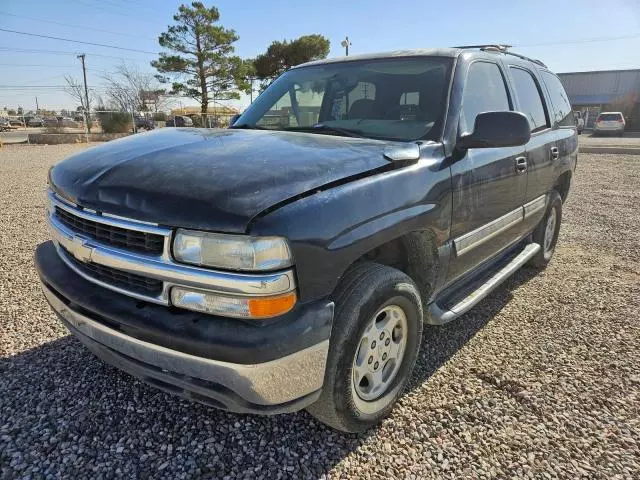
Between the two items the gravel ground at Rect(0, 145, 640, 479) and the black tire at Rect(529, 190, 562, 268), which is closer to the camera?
the gravel ground at Rect(0, 145, 640, 479)

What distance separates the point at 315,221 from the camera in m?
1.73

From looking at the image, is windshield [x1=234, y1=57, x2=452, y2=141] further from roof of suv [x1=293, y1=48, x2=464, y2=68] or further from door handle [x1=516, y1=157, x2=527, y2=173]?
door handle [x1=516, y1=157, x2=527, y2=173]

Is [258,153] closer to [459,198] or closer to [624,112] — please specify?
[459,198]

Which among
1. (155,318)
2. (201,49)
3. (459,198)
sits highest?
(201,49)

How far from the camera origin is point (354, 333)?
1.92 m

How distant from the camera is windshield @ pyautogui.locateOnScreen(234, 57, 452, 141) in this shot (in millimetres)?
2723

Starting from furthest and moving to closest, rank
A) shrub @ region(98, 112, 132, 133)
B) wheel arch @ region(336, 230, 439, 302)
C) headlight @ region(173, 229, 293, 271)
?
shrub @ region(98, 112, 132, 133)
wheel arch @ region(336, 230, 439, 302)
headlight @ region(173, 229, 293, 271)

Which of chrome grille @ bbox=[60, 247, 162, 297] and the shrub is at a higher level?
the shrub

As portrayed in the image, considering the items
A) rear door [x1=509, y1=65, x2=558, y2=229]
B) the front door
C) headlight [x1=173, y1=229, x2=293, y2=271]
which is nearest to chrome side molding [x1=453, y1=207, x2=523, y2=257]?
the front door

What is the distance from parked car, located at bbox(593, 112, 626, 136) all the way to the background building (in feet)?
46.4

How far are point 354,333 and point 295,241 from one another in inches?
20.6

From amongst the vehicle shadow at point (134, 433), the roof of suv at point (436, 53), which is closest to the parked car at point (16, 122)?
the roof of suv at point (436, 53)

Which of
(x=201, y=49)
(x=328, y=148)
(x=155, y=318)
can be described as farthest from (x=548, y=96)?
(x=201, y=49)

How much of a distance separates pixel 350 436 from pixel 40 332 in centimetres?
238
